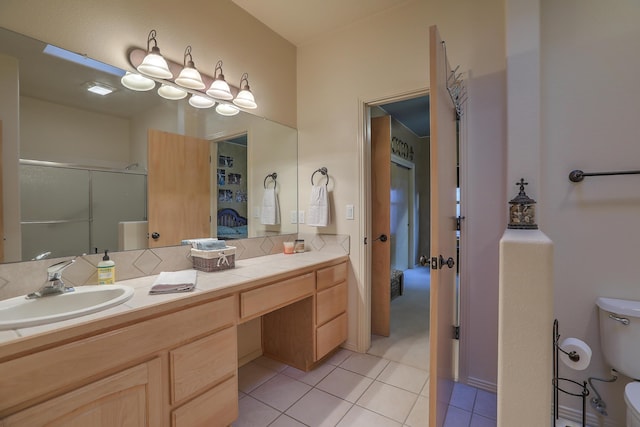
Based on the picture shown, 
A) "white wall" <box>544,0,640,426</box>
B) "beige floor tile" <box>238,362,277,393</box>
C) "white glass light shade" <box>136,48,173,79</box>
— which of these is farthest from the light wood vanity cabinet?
"white wall" <box>544,0,640,426</box>

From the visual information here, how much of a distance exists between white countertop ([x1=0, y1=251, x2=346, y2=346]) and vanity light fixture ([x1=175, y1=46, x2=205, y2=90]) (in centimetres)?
118

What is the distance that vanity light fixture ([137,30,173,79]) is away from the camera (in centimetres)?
159

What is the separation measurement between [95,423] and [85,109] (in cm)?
A: 141

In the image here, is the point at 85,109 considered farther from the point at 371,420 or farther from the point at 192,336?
the point at 371,420

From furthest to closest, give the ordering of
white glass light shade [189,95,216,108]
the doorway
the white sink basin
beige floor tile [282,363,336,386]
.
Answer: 1. the doorway
2. beige floor tile [282,363,336,386]
3. white glass light shade [189,95,216,108]
4. the white sink basin

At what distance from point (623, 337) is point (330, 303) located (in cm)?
161

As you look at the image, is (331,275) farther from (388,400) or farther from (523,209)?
(523,209)

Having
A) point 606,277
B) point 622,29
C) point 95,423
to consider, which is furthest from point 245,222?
point 622,29

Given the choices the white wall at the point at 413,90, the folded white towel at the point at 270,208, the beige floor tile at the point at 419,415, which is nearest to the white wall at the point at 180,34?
the white wall at the point at 413,90

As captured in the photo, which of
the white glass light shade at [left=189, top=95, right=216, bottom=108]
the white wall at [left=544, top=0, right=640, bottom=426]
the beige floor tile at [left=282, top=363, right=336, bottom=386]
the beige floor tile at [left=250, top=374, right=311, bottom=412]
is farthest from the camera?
the beige floor tile at [left=282, top=363, right=336, bottom=386]

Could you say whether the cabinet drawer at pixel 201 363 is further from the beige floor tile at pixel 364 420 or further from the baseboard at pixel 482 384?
the baseboard at pixel 482 384

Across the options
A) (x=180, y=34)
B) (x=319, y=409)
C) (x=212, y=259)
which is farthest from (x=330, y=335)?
(x=180, y=34)

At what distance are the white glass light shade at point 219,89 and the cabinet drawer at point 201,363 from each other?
4.99 ft

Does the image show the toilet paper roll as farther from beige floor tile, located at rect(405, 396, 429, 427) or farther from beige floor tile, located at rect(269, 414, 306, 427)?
beige floor tile, located at rect(269, 414, 306, 427)
